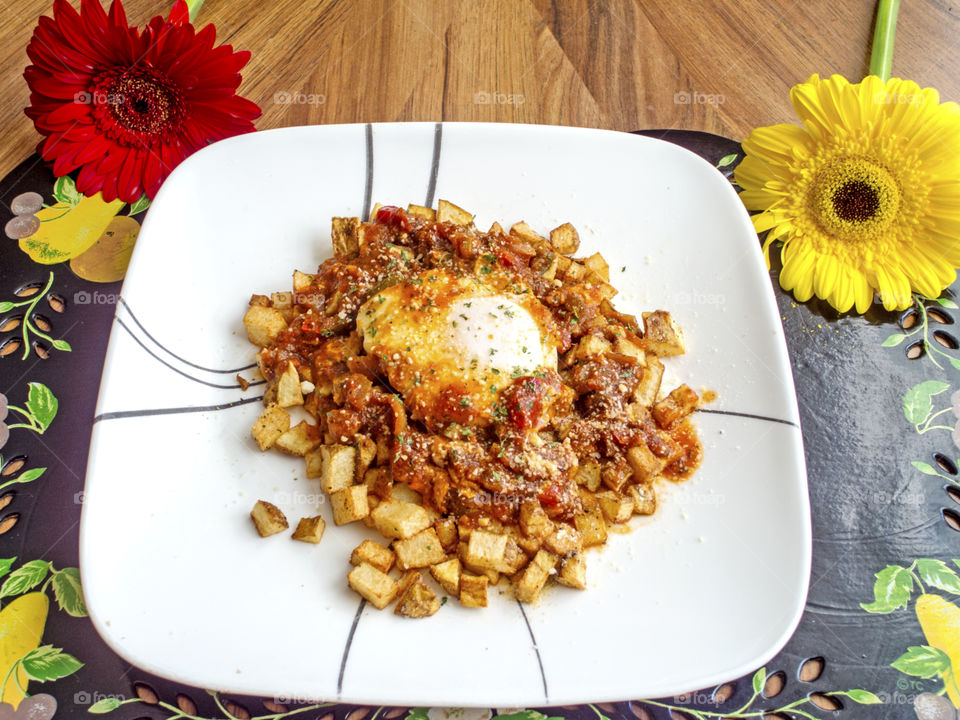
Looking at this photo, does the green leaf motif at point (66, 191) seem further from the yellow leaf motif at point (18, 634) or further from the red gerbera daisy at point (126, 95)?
the yellow leaf motif at point (18, 634)

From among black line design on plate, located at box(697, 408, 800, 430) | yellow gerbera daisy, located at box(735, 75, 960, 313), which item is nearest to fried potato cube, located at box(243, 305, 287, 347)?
black line design on plate, located at box(697, 408, 800, 430)

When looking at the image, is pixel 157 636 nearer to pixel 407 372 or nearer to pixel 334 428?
pixel 334 428

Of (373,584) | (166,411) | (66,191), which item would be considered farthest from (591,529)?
(66,191)

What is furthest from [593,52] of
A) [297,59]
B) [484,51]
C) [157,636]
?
[157,636]

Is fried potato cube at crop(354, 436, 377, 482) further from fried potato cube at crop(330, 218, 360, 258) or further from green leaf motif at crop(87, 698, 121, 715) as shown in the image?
green leaf motif at crop(87, 698, 121, 715)

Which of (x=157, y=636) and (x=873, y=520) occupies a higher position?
(x=873, y=520)

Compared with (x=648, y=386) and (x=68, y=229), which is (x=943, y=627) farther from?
(x=68, y=229)
